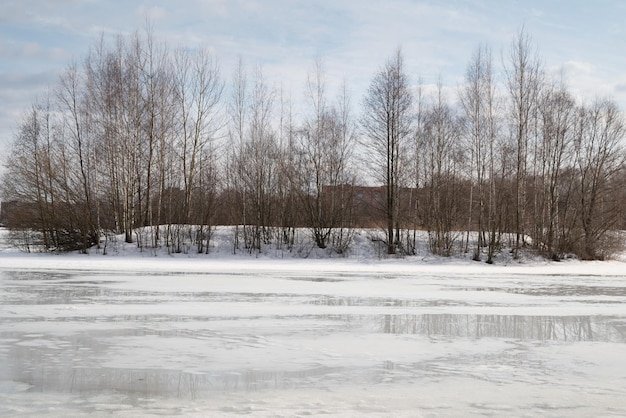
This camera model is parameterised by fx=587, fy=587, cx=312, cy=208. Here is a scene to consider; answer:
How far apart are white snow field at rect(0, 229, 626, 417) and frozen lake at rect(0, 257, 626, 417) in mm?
28

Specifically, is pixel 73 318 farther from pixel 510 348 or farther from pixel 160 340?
pixel 510 348

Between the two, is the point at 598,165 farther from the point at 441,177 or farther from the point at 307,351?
the point at 307,351

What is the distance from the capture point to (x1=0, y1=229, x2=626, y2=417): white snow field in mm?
5840

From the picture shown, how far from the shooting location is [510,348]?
8.84 metres

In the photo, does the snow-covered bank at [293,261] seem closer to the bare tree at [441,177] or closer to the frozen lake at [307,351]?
the bare tree at [441,177]

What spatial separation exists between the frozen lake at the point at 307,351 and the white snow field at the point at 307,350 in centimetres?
3

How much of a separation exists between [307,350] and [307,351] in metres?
0.07

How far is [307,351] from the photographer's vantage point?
8.40 m

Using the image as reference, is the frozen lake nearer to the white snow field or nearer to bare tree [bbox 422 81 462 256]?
the white snow field

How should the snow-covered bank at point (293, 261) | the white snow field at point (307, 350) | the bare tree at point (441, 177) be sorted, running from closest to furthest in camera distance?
the white snow field at point (307, 350) < the snow-covered bank at point (293, 261) < the bare tree at point (441, 177)

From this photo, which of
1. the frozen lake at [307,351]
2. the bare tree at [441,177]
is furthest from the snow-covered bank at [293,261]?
the frozen lake at [307,351]

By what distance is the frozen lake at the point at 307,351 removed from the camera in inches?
230

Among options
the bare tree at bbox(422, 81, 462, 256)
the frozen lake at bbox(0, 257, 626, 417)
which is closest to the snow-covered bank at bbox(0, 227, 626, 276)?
the bare tree at bbox(422, 81, 462, 256)

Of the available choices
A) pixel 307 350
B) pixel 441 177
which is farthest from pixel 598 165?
pixel 307 350
